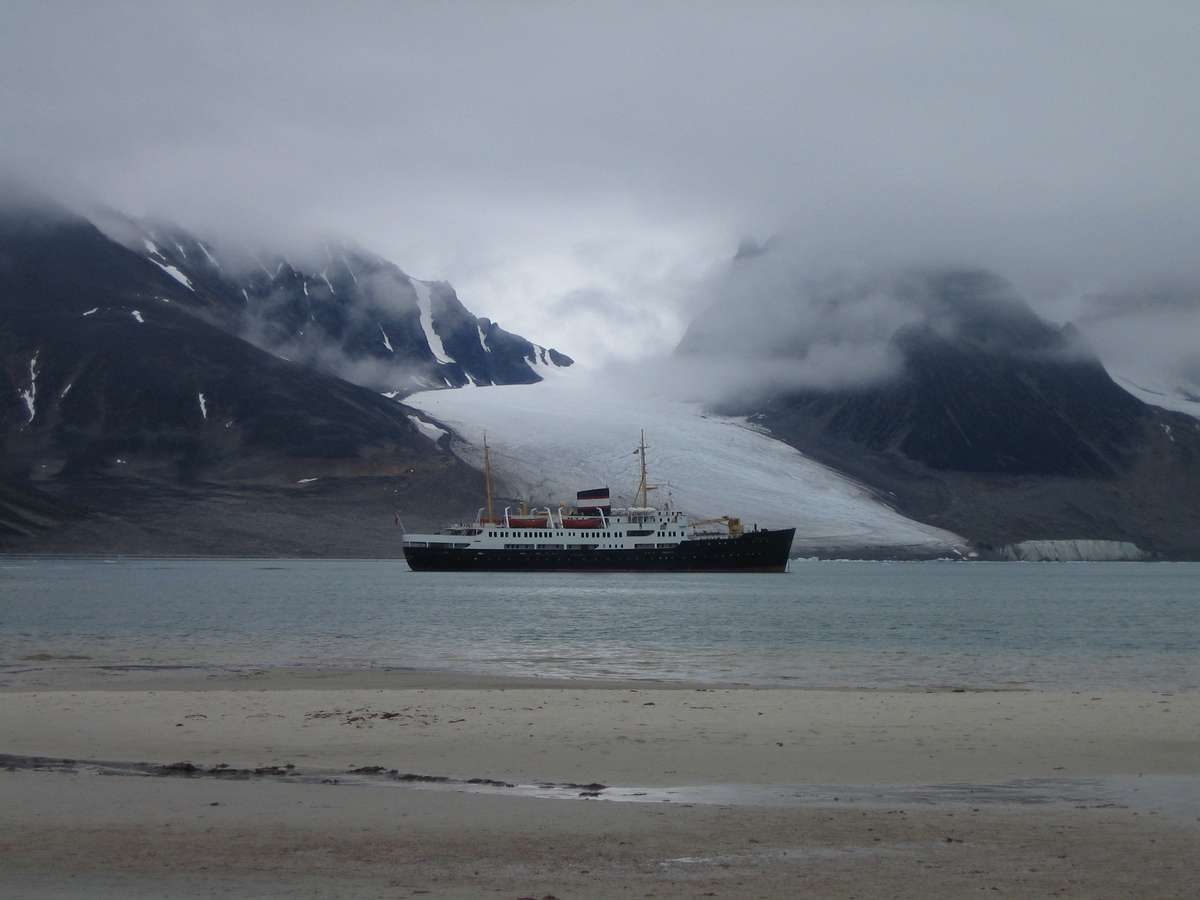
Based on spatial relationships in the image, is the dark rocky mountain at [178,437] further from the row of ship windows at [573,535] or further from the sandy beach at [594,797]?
the sandy beach at [594,797]

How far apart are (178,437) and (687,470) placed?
248 feet

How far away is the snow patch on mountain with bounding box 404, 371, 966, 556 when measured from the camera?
136 m

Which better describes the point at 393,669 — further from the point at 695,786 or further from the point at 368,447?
the point at 368,447

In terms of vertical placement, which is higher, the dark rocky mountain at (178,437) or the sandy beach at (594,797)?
the dark rocky mountain at (178,437)

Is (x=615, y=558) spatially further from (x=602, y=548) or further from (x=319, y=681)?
(x=319, y=681)

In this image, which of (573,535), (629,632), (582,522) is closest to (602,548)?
(573,535)

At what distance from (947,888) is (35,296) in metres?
210

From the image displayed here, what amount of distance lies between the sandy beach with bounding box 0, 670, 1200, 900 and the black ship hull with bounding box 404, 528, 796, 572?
7656 cm

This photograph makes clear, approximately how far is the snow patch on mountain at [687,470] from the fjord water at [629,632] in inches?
2573

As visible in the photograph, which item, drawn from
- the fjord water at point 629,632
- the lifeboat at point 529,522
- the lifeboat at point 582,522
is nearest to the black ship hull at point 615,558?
the lifeboat at point 582,522

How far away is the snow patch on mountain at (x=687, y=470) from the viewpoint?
136000 millimetres

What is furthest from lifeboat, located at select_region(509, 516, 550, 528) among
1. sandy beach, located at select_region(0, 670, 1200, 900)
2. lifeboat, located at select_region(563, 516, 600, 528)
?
sandy beach, located at select_region(0, 670, 1200, 900)

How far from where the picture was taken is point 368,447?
163875 mm

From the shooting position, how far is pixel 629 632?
36594mm
